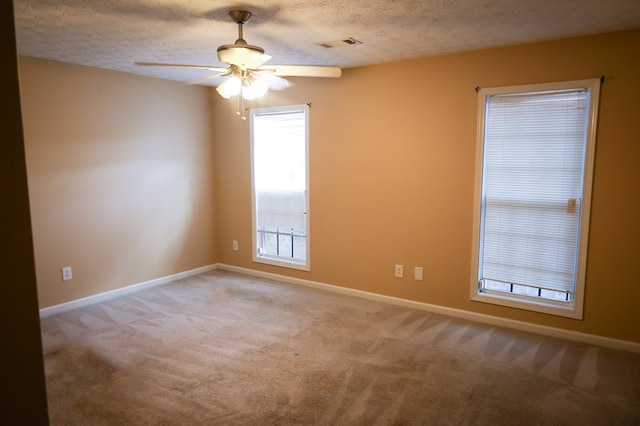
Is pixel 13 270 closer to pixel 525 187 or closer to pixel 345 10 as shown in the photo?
pixel 345 10

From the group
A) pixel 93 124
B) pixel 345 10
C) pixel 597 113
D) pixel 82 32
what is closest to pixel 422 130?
pixel 597 113

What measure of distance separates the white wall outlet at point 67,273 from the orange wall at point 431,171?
1.96m

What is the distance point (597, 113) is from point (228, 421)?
334 cm

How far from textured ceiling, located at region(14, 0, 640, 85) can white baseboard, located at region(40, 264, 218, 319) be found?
92.9 inches

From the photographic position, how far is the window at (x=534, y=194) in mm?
3184

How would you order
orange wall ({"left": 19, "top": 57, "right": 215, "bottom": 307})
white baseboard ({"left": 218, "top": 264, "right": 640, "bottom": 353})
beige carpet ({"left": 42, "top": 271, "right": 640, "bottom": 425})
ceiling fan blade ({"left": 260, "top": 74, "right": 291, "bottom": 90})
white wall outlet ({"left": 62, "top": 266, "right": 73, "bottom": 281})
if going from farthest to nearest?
ceiling fan blade ({"left": 260, "top": 74, "right": 291, "bottom": 90}), white wall outlet ({"left": 62, "top": 266, "right": 73, "bottom": 281}), orange wall ({"left": 19, "top": 57, "right": 215, "bottom": 307}), white baseboard ({"left": 218, "top": 264, "right": 640, "bottom": 353}), beige carpet ({"left": 42, "top": 271, "right": 640, "bottom": 425})

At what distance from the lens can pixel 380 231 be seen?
4.18 metres

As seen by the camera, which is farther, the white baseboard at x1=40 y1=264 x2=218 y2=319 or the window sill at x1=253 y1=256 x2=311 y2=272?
the window sill at x1=253 y1=256 x2=311 y2=272

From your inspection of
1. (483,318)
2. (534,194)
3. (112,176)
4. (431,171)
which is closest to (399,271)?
(483,318)

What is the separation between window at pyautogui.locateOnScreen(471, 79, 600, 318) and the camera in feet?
10.4

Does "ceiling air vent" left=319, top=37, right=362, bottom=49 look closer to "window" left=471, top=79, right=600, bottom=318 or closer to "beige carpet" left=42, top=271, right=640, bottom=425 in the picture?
"window" left=471, top=79, right=600, bottom=318

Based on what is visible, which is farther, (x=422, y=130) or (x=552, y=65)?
(x=422, y=130)

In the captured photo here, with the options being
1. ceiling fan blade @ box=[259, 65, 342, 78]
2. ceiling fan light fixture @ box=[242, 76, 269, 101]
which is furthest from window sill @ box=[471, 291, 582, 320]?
ceiling fan light fixture @ box=[242, 76, 269, 101]

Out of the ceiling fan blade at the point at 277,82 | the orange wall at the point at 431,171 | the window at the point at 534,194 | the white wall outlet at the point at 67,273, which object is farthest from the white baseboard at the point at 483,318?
the ceiling fan blade at the point at 277,82
